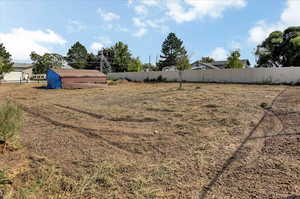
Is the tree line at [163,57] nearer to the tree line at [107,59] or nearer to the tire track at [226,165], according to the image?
the tree line at [107,59]

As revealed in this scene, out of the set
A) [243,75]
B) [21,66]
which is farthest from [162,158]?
[21,66]

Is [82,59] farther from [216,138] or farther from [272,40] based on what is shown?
[216,138]

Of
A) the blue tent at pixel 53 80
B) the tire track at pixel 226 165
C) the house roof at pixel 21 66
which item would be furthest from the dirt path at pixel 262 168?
the house roof at pixel 21 66

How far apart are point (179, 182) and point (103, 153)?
154cm

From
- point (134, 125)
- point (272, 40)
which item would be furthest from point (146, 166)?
point (272, 40)

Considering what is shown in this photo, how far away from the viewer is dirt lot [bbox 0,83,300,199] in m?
2.43

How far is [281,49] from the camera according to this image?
21828 mm

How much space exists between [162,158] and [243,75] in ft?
53.0

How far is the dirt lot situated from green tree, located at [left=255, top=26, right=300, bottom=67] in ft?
60.2

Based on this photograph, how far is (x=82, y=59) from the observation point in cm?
5353

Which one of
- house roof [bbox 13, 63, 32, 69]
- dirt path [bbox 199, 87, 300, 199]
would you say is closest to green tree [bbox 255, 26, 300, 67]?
dirt path [bbox 199, 87, 300, 199]

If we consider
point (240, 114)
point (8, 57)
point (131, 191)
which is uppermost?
point (8, 57)

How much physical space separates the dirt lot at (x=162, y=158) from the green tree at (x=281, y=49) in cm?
1834

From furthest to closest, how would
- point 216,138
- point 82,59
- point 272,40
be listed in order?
point 82,59 → point 272,40 → point 216,138
